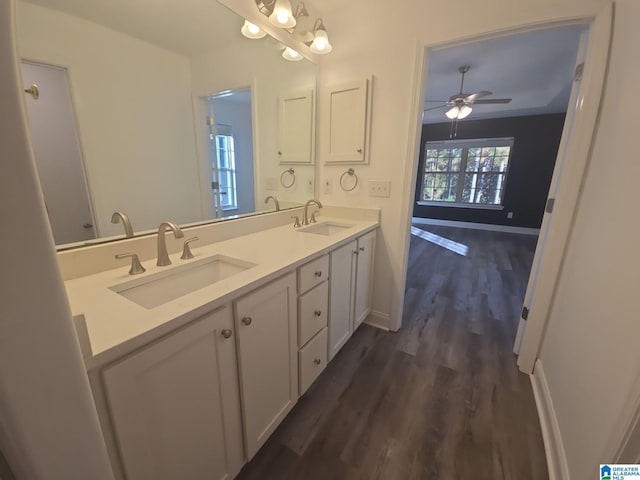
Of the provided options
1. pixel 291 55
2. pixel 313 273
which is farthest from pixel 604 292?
pixel 291 55

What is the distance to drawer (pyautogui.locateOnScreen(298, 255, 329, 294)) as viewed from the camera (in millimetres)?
1223

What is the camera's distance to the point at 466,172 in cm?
598

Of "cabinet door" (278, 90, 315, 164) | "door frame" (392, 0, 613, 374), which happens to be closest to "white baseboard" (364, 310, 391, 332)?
"door frame" (392, 0, 613, 374)

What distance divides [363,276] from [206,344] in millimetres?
1315

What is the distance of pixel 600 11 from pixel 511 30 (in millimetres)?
351

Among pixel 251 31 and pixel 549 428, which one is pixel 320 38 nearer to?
pixel 251 31

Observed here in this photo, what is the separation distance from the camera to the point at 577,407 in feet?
3.50

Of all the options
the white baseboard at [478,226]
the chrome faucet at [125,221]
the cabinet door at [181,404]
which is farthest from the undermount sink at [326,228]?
the white baseboard at [478,226]

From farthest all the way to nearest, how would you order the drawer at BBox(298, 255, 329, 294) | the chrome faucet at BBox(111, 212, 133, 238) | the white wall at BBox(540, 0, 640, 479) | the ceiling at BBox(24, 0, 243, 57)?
the drawer at BBox(298, 255, 329, 294) < the chrome faucet at BBox(111, 212, 133, 238) < the ceiling at BBox(24, 0, 243, 57) < the white wall at BBox(540, 0, 640, 479)

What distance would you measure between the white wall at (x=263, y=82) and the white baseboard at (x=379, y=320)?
114 cm

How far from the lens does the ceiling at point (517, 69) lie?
2.48 metres

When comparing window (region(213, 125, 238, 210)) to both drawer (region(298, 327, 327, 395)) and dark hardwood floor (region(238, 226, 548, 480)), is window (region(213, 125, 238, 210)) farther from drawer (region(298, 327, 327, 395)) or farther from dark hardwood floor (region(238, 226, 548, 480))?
dark hardwood floor (region(238, 226, 548, 480))

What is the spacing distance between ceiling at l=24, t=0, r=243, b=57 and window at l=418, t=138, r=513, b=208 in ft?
18.8

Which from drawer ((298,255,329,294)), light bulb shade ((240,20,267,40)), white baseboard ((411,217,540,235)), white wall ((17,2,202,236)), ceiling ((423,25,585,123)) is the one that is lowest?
white baseboard ((411,217,540,235))
